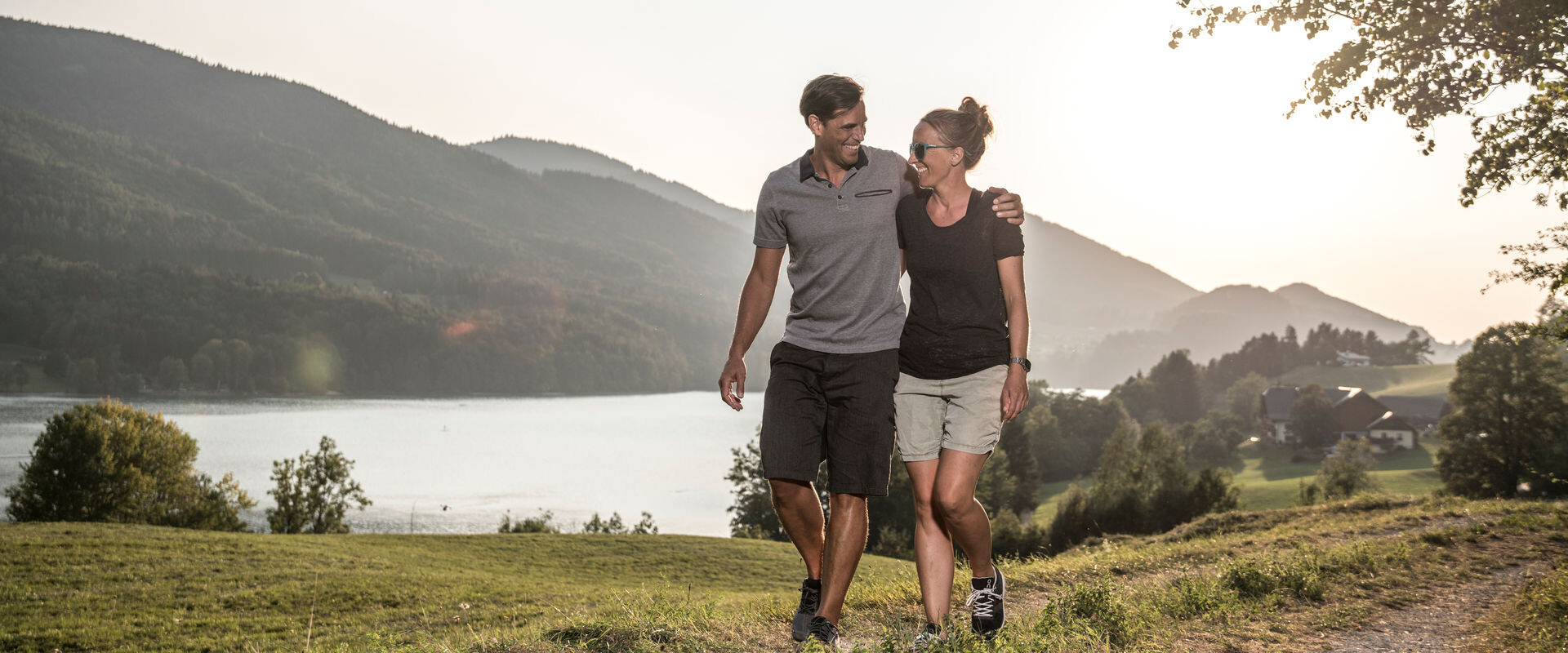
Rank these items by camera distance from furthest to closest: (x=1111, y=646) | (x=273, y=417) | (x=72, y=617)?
(x=273, y=417), (x=72, y=617), (x=1111, y=646)

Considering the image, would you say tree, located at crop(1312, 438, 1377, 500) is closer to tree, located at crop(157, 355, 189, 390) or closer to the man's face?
the man's face

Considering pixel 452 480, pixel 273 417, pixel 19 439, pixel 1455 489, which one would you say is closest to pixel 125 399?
pixel 273 417

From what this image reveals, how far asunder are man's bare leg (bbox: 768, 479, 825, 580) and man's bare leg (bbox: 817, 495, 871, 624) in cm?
13

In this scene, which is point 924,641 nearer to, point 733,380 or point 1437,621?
point 733,380

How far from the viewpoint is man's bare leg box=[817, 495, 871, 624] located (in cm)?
411

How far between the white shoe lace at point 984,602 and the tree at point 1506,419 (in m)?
43.2

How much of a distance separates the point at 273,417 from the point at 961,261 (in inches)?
5578

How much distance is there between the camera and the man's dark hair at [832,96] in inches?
157

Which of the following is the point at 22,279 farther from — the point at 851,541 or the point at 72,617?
the point at 851,541

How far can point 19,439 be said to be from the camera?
91125mm

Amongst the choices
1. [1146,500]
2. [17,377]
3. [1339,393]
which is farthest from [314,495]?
[17,377]

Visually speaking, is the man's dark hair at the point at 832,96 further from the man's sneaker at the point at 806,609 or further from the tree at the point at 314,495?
the tree at the point at 314,495

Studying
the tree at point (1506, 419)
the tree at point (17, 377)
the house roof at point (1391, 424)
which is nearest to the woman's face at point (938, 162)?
the tree at point (1506, 419)

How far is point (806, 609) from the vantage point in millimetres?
4352
